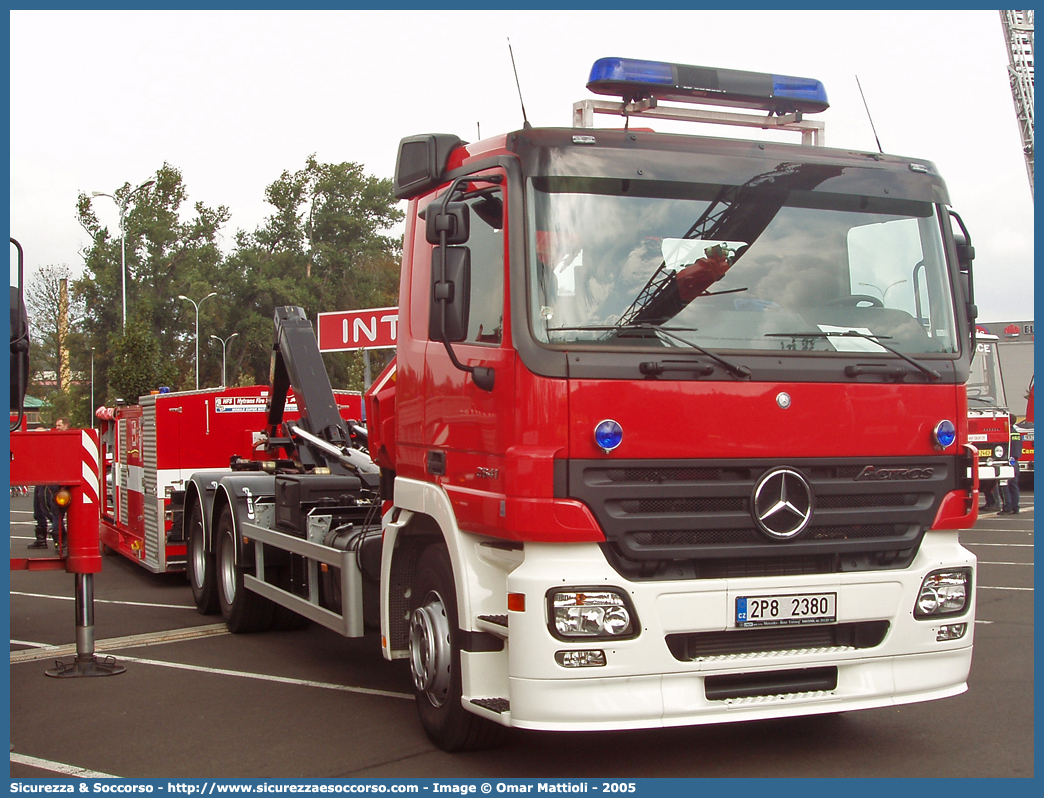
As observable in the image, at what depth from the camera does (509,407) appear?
193 inches

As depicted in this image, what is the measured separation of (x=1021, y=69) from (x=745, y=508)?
46776 mm

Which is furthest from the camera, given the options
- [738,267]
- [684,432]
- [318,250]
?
[318,250]

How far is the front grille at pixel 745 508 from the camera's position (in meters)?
4.79

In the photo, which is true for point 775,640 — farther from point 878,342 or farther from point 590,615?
point 878,342

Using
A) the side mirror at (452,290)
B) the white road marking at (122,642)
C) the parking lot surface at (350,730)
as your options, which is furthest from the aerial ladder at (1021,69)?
the side mirror at (452,290)

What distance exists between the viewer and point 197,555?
401 inches

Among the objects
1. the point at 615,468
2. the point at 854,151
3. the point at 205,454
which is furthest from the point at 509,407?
the point at 205,454

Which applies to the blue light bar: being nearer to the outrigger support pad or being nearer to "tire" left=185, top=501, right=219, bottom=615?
the outrigger support pad

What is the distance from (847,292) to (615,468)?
58.1 inches

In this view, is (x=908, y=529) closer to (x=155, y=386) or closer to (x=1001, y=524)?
(x=1001, y=524)

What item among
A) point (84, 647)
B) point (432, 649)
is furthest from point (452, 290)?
point (84, 647)

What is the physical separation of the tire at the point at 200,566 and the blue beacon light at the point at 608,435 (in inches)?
227

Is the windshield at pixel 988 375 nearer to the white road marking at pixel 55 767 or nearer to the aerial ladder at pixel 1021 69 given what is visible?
the white road marking at pixel 55 767

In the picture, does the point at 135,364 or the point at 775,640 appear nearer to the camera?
the point at 775,640
